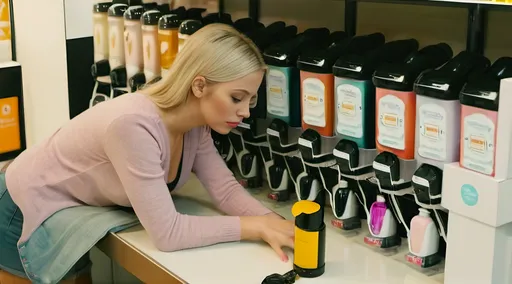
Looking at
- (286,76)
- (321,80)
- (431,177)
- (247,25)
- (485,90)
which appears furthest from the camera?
(247,25)

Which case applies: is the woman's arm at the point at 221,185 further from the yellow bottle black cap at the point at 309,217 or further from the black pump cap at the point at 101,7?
the black pump cap at the point at 101,7

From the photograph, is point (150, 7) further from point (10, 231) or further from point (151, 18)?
point (10, 231)

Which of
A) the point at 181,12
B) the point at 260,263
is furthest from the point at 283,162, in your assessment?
the point at 181,12

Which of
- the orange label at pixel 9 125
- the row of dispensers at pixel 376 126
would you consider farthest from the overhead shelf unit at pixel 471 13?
the orange label at pixel 9 125

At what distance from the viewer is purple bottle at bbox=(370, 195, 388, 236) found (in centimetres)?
164

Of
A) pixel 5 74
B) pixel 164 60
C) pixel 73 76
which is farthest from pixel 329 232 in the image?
pixel 5 74

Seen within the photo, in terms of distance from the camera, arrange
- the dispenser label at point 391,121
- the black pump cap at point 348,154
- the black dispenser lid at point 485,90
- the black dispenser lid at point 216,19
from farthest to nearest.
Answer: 1. the black dispenser lid at point 216,19
2. the black pump cap at point 348,154
3. the dispenser label at point 391,121
4. the black dispenser lid at point 485,90

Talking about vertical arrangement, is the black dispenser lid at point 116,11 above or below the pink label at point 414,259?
above

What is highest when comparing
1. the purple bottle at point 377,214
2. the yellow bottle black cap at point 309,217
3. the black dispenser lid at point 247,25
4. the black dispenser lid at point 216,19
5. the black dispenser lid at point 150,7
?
the black dispenser lid at point 150,7

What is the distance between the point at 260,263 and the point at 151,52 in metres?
0.88

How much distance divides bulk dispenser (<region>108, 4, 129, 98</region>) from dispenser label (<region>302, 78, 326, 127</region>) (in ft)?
2.54

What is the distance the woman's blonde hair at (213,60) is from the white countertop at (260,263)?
36 cm

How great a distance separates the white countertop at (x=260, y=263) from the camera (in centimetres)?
151

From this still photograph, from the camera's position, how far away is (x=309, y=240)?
150cm
